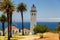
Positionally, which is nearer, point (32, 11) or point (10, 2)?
point (10, 2)

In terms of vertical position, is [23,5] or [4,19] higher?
[23,5]

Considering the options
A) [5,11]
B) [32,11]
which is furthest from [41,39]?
[32,11]

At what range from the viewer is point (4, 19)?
30.0 m

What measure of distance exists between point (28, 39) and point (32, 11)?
17.3 m

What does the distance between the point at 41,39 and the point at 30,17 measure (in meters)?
20.8

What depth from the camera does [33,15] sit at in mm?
36438

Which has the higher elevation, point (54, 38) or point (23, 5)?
point (23, 5)

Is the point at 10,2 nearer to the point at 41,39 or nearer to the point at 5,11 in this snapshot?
the point at 5,11

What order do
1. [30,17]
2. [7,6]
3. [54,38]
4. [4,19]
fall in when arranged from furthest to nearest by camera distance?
[30,17] → [4,19] → [7,6] → [54,38]

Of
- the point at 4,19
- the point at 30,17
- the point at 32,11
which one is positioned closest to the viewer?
the point at 4,19

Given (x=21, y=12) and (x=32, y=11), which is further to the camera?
(x=32, y=11)

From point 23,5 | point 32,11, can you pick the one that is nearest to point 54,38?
point 23,5

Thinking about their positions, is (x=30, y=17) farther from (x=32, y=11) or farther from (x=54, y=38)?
(x=54, y=38)

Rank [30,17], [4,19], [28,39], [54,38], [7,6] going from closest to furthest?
1. [54,38]
2. [28,39]
3. [7,6]
4. [4,19]
5. [30,17]
